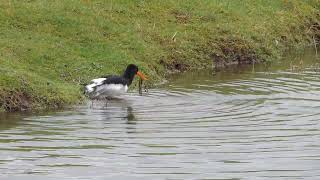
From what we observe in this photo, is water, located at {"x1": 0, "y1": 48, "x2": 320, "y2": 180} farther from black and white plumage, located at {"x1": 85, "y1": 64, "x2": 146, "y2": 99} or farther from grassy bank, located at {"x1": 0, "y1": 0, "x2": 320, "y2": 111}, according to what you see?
grassy bank, located at {"x1": 0, "y1": 0, "x2": 320, "y2": 111}

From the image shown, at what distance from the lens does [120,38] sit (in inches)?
883

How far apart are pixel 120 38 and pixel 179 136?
26.2 feet

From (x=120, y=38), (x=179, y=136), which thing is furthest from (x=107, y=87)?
(x=120, y=38)

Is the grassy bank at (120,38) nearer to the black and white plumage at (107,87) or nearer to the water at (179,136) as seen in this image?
the black and white plumage at (107,87)

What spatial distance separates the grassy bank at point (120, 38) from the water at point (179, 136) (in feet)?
3.46

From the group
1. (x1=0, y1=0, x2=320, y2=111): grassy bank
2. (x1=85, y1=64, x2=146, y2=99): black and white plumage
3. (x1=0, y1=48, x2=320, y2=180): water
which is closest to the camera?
(x1=0, y1=48, x2=320, y2=180): water

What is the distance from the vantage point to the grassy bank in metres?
18.3

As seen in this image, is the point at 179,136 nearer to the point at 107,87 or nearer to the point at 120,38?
the point at 107,87

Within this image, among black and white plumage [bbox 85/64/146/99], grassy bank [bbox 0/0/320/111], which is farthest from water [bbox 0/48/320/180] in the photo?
grassy bank [bbox 0/0/320/111]

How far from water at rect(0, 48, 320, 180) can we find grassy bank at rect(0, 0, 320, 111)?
41.6 inches

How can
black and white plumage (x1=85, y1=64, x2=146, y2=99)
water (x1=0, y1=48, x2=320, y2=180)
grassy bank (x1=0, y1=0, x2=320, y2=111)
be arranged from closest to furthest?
water (x1=0, y1=48, x2=320, y2=180), grassy bank (x1=0, y1=0, x2=320, y2=111), black and white plumage (x1=85, y1=64, x2=146, y2=99)

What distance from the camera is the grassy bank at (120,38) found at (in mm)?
18297

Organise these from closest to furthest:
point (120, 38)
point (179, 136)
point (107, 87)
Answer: point (179, 136), point (107, 87), point (120, 38)

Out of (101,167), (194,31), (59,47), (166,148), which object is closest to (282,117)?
(166,148)
